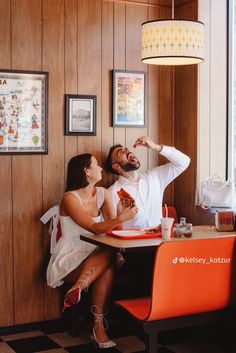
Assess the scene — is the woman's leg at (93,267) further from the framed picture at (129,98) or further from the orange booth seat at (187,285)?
the framed picture at (129,98)

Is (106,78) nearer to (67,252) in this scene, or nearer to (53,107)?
(53,107)

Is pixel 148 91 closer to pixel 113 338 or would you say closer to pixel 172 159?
pixel 172 159

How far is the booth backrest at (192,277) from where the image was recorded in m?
2.88

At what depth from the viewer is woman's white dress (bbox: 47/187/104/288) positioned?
12.4ft

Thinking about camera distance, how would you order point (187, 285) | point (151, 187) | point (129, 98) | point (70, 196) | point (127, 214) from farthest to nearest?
1. point (129, 98)
2. point (151, 187)
3. point (70, 196)
4. point (127, 214)
5. point (187, 285)

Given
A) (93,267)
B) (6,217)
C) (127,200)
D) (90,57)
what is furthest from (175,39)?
(6,217)

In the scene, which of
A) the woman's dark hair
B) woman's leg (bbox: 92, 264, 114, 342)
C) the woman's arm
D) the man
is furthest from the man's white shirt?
woman's leg (bbox: 92, 264, 114, 342)

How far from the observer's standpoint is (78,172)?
12.7 feet

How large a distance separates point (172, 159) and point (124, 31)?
101 cm

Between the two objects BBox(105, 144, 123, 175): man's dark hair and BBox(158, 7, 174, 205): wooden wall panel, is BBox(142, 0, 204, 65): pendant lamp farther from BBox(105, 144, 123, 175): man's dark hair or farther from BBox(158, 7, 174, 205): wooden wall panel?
BBox(158, 7, 174, 205): wooden wall panel

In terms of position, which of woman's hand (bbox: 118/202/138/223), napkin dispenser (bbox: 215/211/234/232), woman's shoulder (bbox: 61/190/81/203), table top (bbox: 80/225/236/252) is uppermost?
woman's shoulder (bbox: 61/190/81/203)

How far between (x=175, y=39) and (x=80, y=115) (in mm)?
1144

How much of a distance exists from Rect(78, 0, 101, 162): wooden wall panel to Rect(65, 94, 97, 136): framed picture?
45 mm

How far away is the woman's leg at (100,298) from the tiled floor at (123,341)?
0.12 metres
